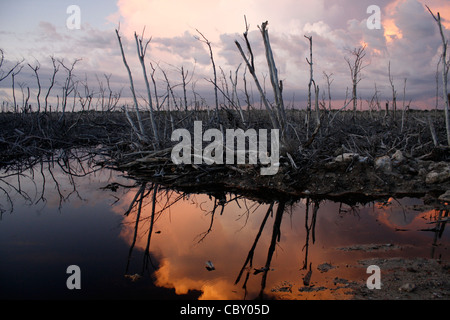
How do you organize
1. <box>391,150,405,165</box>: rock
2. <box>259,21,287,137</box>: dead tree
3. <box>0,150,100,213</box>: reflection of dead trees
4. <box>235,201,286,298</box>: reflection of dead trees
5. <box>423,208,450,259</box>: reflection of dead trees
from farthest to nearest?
<box>0,150,100,213</box>: reflection of dead trees → <box>391,150,405,165</box>: rock → <box>259,21,287,137</box>: dead tree → <box>423,208,450,259</box>: reflection of dead trees → <box>235,201,286,298</box>: reflection of dead trees

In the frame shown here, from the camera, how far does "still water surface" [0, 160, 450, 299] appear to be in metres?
2.85

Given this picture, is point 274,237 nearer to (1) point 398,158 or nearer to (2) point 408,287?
(2) point 408,287

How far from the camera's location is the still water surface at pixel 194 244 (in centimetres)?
285

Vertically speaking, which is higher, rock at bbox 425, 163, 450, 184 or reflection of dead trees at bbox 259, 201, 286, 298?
rock at bbox 425, 163, 450, 184

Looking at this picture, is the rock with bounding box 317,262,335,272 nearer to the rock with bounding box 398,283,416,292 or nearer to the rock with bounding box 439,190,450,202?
the rock with bounding box 398,283,416,292

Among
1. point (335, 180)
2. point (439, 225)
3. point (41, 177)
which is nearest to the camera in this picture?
point (439, 225)

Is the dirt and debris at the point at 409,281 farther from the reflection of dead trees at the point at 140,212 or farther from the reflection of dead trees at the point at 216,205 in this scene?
the reflection of dead trees at the point at 140,212

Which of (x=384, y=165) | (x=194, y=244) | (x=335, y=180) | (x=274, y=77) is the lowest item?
(x=194, y=244)

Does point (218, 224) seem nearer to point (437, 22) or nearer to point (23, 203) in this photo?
point (23, 203)

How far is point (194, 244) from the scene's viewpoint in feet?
12.7

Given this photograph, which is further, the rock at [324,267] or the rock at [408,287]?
the rock at [324,267]
